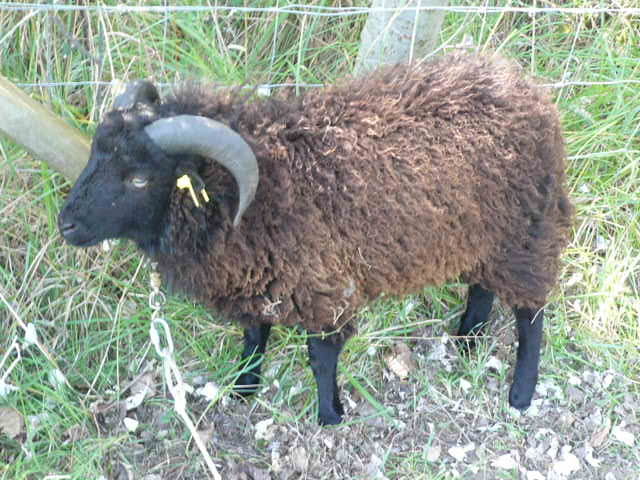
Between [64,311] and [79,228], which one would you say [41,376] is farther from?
[79,228]

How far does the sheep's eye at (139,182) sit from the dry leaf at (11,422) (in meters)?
1.31

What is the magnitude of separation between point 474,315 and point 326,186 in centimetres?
140

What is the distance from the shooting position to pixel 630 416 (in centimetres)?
317

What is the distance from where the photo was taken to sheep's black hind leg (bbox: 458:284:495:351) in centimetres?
342

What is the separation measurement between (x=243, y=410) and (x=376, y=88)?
1.63m

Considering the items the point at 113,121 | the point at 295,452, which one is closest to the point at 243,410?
the point at 295,452

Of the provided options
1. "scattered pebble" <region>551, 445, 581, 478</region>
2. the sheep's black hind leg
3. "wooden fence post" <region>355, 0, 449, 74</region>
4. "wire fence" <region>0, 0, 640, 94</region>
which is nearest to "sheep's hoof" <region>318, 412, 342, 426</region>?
the sheep's black hind leg

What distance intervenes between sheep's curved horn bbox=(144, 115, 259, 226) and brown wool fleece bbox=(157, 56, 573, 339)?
0.17 metres

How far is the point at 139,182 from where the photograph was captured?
234 centimetres

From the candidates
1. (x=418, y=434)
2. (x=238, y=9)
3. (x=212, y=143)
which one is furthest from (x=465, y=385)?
(x=238, y=9)

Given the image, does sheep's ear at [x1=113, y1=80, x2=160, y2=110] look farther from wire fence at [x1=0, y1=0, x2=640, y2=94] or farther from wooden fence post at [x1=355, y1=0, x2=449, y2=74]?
wooden fence post at [x1=355, y1=0, x2=449, y2=74]

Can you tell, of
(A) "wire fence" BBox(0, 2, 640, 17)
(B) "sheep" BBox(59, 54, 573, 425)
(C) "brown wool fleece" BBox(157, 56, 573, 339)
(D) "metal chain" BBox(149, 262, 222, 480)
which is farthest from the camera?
(A) "wire fence" BBox(0, 2, 640, 17)

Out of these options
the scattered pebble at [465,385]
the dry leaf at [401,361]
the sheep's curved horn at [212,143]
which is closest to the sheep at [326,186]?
the sheep's curved horn at [212,143]

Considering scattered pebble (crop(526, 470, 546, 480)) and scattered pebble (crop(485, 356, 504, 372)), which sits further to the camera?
scattered pebble (crop(485, 356, 504, 372))
